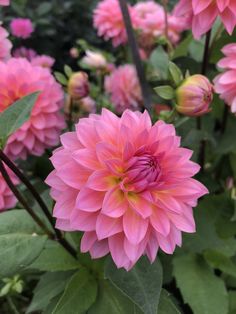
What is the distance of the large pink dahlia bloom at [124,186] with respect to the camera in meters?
0.64

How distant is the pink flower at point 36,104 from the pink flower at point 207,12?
299mm

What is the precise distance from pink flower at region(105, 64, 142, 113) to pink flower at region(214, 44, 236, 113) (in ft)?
1.41

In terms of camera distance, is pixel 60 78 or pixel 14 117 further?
pixel 60 78

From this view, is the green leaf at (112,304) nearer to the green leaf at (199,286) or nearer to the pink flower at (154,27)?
the green leaf at (199,286)

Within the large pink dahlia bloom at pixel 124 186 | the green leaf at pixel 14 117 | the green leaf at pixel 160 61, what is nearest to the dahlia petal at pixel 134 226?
the large pink dahlia bloom at pixel 124 186

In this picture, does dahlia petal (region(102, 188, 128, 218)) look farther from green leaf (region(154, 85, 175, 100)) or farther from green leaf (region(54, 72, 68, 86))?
green leaf (region(54, 72, 68, 86))

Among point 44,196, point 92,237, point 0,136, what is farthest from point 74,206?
point 44,196

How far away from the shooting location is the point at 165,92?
2.77 ft

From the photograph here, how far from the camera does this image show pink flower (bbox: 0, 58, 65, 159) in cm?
97

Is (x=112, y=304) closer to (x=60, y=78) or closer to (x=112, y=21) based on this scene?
(x=60, y=78)

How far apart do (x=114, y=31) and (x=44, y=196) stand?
0.63m

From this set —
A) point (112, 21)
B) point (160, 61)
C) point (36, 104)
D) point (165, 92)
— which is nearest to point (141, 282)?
point (165, 92)

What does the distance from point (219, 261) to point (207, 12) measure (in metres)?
0.46

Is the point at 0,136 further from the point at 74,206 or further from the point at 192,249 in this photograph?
the point at 192,249
